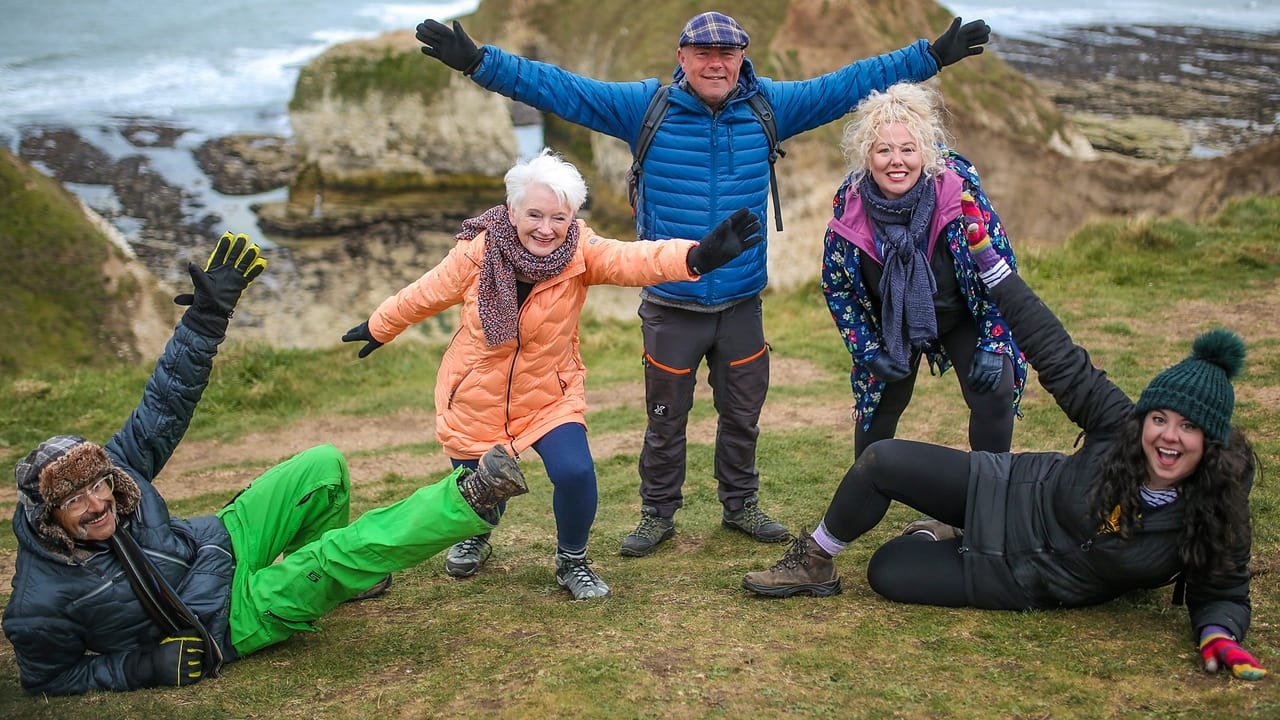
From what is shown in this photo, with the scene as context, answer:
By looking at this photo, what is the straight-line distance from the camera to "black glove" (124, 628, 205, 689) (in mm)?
4160

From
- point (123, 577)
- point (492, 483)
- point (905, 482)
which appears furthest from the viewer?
point (905, 482)

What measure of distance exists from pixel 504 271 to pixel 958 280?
2007mm


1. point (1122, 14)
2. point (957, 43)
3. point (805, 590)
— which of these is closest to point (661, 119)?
point (957, 43)

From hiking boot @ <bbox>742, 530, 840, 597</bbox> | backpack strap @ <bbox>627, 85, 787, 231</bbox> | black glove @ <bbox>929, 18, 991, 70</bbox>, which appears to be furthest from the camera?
black glove @ <bbox>929, 18, 991, 70</bbox>

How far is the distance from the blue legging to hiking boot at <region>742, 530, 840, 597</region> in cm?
81

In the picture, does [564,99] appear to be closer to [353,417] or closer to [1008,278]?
[1008,278]

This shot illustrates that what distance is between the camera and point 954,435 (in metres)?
7.78

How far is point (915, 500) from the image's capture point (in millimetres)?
4609

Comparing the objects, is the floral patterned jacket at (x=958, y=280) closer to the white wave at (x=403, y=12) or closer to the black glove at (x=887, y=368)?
the black glove at (x=887, y=368)

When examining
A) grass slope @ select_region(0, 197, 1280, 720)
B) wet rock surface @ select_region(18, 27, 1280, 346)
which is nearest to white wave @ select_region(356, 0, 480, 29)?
wet rock surface @ select_region(18, 27, 1280, 346)

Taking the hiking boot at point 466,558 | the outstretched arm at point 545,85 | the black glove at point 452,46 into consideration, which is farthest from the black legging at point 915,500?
the black glove at point 452,46

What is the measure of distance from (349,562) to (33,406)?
23.6 ft

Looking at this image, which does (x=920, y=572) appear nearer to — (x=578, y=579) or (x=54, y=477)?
(x=578, y=579)

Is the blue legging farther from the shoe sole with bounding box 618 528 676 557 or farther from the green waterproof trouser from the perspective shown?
the shoe sole with bounding box 618 528 676 557
